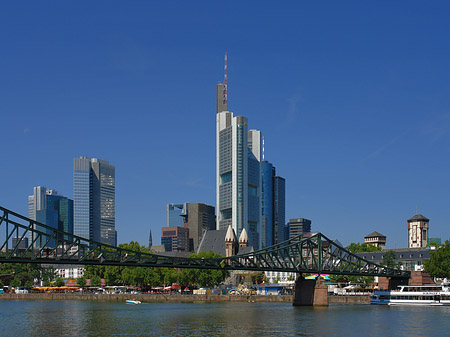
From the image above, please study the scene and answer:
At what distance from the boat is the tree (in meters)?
13.7

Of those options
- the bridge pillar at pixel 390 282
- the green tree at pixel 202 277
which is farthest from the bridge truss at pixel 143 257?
the green tree at pixel 202 277

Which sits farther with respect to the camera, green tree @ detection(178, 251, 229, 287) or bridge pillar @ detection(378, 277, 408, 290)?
green tree @ detection(178, 251, 229, 287)

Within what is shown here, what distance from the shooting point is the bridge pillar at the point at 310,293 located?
394ft

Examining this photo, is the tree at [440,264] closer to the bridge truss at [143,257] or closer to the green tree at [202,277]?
the bridge truss at [143,257]

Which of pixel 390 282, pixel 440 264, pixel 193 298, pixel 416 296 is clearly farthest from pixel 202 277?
pixel 416 296

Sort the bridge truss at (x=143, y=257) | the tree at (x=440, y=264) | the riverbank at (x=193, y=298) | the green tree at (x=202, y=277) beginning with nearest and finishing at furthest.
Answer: the bridge truss at (x=143, y=257)
the riverbank at (x=193, y=298)
the tree at (x=440, y=264)
the green tree at (x=202, y=277)

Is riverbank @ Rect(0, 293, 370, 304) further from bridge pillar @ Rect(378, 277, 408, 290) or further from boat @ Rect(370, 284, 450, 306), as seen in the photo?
boat @ Rect(370, 284, 450, 306)

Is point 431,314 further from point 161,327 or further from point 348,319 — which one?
point 161,327

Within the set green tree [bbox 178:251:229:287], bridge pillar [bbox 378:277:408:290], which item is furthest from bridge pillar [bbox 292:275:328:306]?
green tree [bbox 178:251:229:287]

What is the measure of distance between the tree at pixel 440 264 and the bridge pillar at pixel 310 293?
34645 mm

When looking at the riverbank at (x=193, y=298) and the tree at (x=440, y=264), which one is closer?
the riverbank at (x=193, y=298)

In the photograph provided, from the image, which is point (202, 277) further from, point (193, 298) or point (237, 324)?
point (237, 324)

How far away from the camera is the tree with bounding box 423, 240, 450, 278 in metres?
143

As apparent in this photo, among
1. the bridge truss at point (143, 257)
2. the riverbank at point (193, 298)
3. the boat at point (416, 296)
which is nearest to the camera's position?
the bridge truss at point (143, 257)
